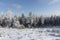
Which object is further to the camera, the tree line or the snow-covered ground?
the tree line

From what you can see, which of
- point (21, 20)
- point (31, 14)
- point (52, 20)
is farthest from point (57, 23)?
point (21, 20)

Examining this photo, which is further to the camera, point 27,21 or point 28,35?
point 27,21

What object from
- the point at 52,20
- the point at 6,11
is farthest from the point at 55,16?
the point at 6,11

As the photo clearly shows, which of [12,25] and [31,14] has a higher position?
[31,14]

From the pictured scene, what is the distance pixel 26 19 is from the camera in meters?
34.2

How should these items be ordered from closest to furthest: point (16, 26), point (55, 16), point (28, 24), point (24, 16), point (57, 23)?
point (16, 26) → point (28, 24) → point (24, 16) → point (57, 23) → point (55, 16)

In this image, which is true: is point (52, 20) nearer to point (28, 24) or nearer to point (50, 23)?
point (50, 23)

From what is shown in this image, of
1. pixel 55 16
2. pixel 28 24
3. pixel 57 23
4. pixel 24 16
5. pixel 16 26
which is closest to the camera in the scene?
pixel 16 26

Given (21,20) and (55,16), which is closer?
(21,20)

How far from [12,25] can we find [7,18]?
3.93 m

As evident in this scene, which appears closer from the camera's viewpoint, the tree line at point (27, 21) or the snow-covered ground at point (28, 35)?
the snow-covered ground at point (28, 35)

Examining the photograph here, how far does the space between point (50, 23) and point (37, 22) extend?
16.2 ft

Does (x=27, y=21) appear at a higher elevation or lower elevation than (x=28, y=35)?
higher

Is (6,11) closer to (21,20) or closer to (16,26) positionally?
(21,20)
